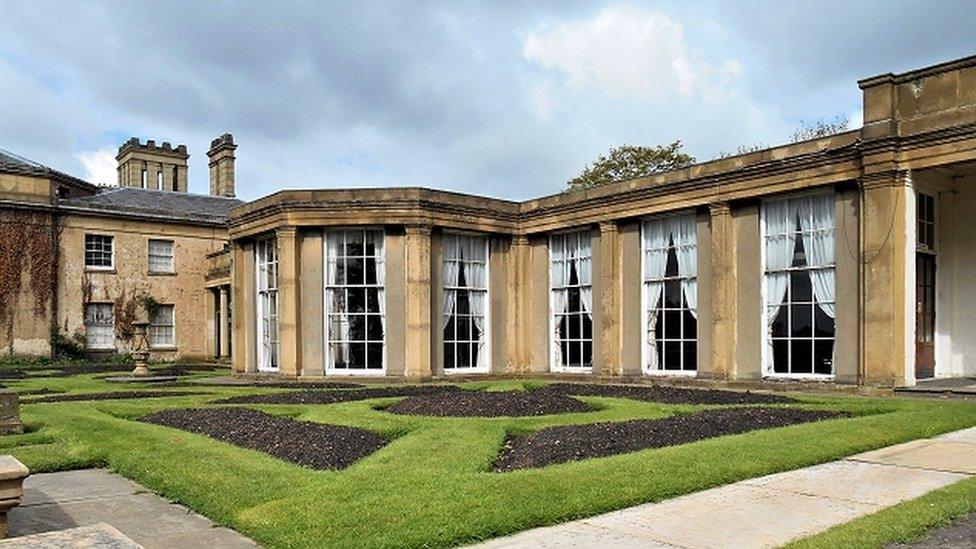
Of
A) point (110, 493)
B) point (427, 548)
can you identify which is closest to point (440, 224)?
point (110, 493)

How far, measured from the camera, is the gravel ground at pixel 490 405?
40.9 feet

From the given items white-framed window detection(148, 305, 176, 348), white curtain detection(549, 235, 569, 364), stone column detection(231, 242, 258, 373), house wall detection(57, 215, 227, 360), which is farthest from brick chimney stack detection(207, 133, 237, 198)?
white curtain detection(549, 235, 569, 364)

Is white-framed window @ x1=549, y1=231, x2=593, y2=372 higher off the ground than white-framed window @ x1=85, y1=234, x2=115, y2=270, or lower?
lower

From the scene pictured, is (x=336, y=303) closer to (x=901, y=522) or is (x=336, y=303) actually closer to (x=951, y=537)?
(x=901, y=522)

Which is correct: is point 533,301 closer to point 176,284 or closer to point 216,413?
point 216,413

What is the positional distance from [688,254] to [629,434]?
10984mm

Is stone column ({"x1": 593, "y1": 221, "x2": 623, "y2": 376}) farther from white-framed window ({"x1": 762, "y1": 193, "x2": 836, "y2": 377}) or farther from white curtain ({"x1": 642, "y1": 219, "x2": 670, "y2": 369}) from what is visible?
white-framed window ({"x1": 762, "y1": 193, "x2": 836, "y2": 377})

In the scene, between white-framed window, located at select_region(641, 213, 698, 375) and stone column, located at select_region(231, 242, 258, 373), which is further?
stone column, located at select_region(231, 242, 258, 373)

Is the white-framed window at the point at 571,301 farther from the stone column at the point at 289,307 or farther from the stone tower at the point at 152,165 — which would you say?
the stone tower at the point at 152,165

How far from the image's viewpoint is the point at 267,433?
10320 millimetres

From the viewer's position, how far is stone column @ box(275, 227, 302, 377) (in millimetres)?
22000

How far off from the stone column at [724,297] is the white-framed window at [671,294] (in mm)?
974

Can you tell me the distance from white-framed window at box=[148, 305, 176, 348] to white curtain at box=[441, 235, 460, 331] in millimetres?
18483

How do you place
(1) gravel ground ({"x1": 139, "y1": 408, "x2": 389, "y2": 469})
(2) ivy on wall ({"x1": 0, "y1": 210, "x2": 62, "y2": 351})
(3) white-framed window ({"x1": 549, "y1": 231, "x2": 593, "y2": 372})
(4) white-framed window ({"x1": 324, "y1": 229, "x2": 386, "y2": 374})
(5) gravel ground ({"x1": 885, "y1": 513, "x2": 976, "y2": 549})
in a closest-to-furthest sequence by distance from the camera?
(5) gravel ground ({"x1": 885, "y1": 513, "x2": 976, "y2": 549})
(1) gravel ground ({"x1": 139, "y1": 408, "x2": 389, "y2": 469})
(4) white-framed window ({"x1": 324, "y1": 229, "x2": 386, "y2": 374})
(3) white-framed window ({"x1": 549, "y1": 231, "x2": 593, "y2": 372})
(2) ivy on wall ({"x1": 0, "y1": 210, "x2": 62, "y2": 351})
